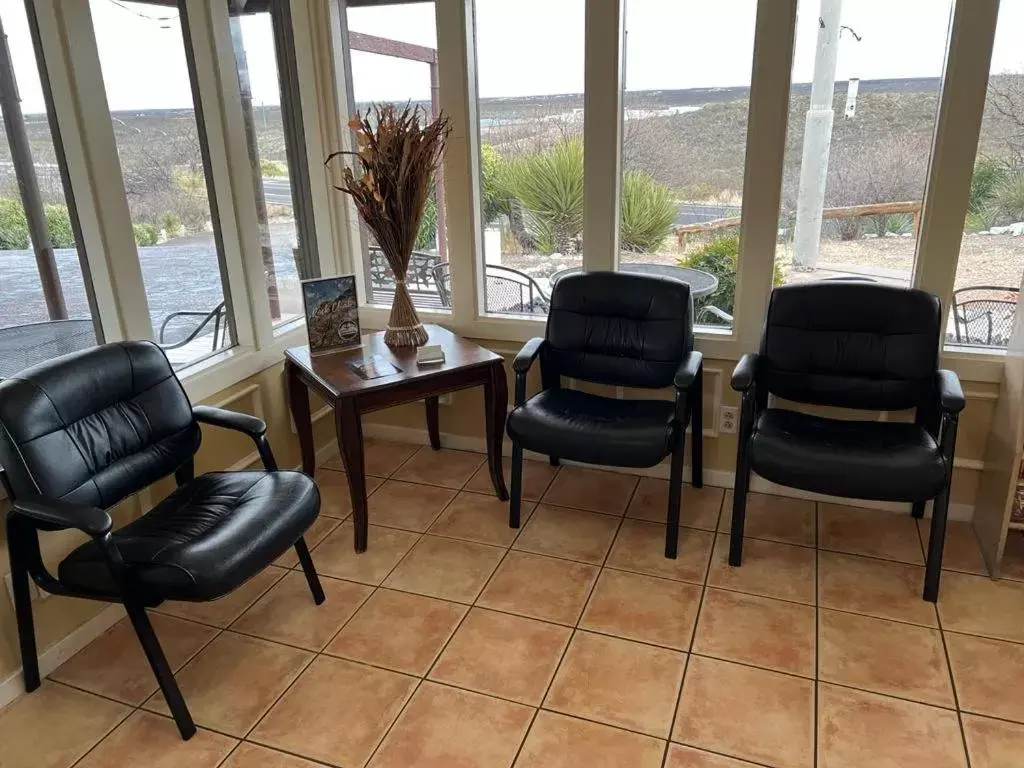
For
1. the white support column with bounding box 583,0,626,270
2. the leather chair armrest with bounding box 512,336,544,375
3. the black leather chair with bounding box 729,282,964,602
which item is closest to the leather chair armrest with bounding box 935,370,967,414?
the black leather chair with bounding box 729,282,964,602

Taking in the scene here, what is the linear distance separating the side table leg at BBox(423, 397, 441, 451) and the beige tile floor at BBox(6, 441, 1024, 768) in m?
0.65

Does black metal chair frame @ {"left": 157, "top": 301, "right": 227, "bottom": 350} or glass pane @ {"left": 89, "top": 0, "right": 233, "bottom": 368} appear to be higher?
glass pane @ {"left": 89, "top": 0, "right": 233, "bottom": 368}

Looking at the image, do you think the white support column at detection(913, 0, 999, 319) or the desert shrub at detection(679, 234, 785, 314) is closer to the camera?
the white support column at detection(913, 0, 999, 319)

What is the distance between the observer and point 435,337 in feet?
10.3

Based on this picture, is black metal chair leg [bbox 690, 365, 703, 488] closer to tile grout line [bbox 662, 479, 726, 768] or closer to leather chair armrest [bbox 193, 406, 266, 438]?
tile grout line [bbox 662, 479, 726, 768]

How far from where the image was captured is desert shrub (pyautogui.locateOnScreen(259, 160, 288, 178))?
9.92 feet

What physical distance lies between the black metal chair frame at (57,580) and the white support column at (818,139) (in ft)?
8.12

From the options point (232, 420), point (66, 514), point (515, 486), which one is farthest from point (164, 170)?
point (515, 486)

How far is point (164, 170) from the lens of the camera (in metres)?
2.59

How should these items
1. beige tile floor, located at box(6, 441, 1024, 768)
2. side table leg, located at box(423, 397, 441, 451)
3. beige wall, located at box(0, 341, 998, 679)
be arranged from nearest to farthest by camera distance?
1. beige tile floor, located at box(6, 441, 1024, 768)
2. beige wall, located at box(0, 341, 998, 679)
3. side table leg, located at box(423, 397, 441, 451)

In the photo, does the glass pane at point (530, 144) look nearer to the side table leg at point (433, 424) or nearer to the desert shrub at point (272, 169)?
the side table leg at point (433, 424)

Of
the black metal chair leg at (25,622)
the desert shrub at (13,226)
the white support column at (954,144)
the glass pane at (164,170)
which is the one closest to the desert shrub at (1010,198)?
the white support column at (954,144)

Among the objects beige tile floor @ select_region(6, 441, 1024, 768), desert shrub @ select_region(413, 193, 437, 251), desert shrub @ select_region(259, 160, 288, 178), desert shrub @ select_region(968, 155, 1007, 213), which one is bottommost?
beige tile floor @ select_region(6, 441, 1024, 768)

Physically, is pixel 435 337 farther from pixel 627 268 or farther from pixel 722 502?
pixel 722 502
